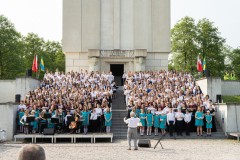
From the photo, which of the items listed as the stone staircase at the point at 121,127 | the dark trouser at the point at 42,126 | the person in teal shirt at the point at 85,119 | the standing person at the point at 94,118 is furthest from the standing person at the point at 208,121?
the dark trouser at the point at 42,126

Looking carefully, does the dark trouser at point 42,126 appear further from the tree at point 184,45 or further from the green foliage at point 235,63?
the green foliage at point 235,63

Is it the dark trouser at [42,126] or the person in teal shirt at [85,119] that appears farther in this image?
the person in teal shirt at [85,119]

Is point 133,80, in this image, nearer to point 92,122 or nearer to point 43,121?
point 92,122

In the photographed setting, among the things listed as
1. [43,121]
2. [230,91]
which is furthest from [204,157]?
[230,91]

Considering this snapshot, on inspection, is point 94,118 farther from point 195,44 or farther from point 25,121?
point 195,44

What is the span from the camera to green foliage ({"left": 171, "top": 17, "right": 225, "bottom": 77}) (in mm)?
54375

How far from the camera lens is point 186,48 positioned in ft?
180

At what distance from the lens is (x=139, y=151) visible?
14.8 meters

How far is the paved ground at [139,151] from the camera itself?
13291 mm

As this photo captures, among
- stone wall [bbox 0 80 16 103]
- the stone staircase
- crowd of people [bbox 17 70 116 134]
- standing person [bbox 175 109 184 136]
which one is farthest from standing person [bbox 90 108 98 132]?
stone wall [bbox 0 80 16 103]

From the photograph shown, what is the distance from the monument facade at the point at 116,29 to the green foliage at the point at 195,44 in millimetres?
19683

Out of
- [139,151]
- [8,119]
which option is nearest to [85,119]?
[8,119]

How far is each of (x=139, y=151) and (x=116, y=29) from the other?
22979 millimetres

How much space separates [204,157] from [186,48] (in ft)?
142
